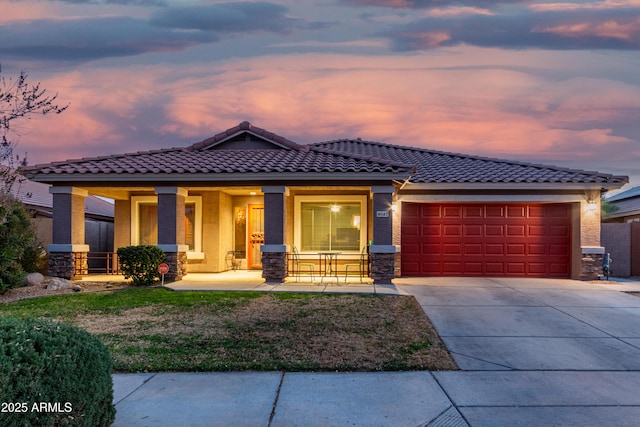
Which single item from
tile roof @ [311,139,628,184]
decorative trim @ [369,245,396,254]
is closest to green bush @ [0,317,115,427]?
decorative trim @ [369,245,396,254]

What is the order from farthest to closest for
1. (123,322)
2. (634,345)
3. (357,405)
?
1. (123,322)
2. (634,345)
3. (357,405)

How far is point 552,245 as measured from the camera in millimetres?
15430

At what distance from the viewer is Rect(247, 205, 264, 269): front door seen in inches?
675

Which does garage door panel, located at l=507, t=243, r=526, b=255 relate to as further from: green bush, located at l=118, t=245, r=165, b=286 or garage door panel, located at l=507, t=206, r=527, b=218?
green bush, located at l=118, t=245, r=165, b=286

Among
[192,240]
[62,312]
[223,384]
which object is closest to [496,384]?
[223,384]

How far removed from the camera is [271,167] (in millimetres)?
13438

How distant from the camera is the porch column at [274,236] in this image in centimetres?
1352

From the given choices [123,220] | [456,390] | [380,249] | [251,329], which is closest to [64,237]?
[123,220]

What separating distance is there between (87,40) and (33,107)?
5.38 metres

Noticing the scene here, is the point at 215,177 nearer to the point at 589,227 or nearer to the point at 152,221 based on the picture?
the point at 152,221

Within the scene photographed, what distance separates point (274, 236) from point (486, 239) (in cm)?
744

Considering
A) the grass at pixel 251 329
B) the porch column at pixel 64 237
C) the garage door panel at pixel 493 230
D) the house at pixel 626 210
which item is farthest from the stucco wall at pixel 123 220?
the house at pixel 626 210

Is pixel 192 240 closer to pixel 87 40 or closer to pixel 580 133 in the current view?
pixel 87 40

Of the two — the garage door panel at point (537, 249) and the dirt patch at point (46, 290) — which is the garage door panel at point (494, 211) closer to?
the garage door panel at point (537, 249)
